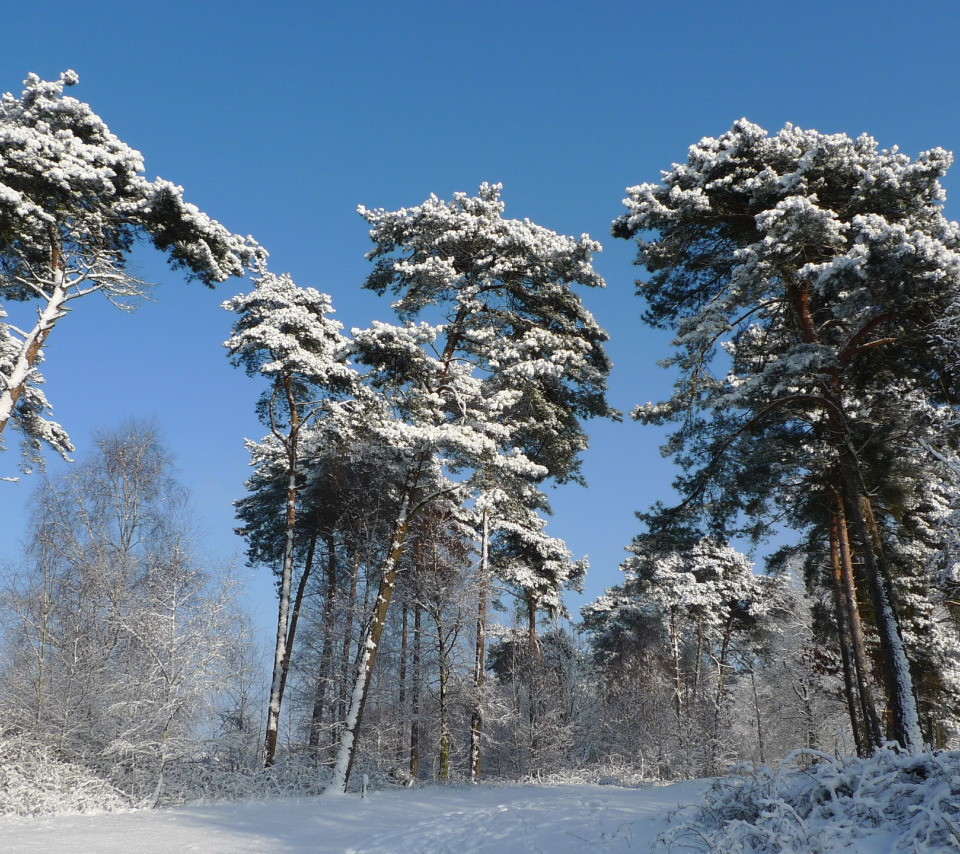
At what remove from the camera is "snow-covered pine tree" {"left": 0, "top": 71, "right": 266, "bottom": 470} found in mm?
11273

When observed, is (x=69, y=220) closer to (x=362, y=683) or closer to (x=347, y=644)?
(x=362, y=683)

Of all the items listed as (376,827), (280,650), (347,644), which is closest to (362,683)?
(280,650)

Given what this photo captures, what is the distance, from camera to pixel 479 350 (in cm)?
1678

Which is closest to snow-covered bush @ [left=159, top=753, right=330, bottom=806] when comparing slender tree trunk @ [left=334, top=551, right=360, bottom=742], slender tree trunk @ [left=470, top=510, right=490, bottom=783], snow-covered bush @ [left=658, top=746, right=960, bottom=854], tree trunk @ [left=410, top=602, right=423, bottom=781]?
slender tree trunk @ [left=334, top=551, right=360, bottom=742]

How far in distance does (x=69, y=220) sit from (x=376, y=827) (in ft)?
41.6

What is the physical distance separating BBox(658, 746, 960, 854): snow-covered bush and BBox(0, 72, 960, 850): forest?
11cm

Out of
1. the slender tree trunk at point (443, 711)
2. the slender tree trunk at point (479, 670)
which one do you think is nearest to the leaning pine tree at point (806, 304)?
the slender tree trunk at point (479, 670)

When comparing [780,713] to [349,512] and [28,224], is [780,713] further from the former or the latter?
[28,224]

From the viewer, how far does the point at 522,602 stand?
2461 cm

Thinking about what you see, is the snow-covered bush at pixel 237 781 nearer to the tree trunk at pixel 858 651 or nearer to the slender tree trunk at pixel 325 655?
the slender tree trunk at pixel 325 655

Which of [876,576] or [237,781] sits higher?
[876,576]

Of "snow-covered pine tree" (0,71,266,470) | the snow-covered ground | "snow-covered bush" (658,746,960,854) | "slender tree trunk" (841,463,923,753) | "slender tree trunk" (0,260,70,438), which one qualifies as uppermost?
"snow-covered pine tree" (0,71,266,470)

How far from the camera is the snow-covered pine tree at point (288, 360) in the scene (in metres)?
16.8

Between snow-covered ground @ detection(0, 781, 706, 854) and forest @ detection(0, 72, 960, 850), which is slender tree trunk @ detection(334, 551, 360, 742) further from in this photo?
snow-covered ground @ detection(0, 781, 706, 854)
